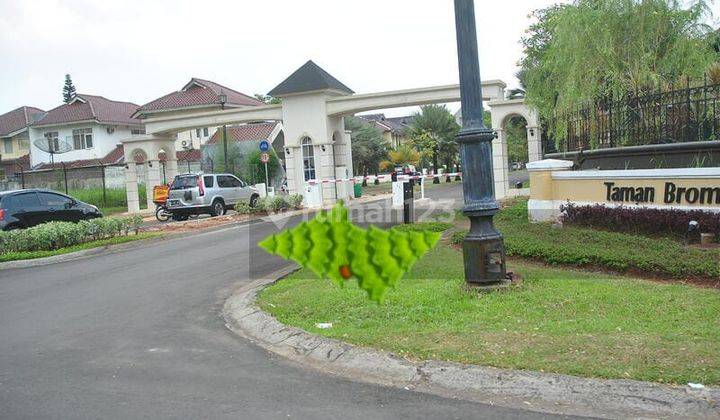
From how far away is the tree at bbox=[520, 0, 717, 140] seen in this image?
1598 centimetres

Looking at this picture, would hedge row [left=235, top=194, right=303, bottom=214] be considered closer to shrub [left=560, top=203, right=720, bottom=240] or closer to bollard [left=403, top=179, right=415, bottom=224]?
bollard [left=403, top=179, right=415, bottom=224]

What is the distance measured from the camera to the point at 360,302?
8.48 m

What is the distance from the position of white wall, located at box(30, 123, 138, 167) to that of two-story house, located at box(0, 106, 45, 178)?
357 cm

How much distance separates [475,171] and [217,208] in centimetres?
1855

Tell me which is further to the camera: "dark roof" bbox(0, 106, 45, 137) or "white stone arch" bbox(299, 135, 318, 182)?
"dark roof" bbox(0, 106, 45, 137)

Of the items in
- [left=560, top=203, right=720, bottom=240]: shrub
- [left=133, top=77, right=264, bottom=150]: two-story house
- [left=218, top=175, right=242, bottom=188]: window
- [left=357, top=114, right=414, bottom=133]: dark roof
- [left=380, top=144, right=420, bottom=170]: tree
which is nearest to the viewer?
[left=560, top=203, right=720, bottom=240]: shrub

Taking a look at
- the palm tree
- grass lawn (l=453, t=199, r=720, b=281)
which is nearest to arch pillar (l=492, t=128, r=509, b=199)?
grass lawn (l=453, t=199, r=720, b=281)

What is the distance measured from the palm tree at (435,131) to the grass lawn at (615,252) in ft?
142

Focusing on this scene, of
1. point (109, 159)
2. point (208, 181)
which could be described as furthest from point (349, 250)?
point (109, 159)

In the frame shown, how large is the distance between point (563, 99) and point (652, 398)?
14028 mm

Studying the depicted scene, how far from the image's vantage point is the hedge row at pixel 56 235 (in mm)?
16312

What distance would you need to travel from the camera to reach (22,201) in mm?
18734

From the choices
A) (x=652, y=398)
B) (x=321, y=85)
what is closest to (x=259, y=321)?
(x=652, y=398)

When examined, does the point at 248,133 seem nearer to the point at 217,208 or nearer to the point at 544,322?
the point at 217,208
